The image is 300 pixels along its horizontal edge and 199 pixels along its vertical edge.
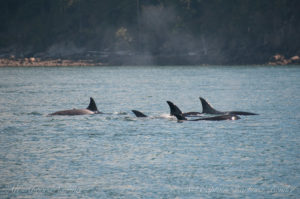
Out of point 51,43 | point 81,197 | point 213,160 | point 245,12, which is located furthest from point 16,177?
point 51,43

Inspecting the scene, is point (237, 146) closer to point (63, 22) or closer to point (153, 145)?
point (153, 145)

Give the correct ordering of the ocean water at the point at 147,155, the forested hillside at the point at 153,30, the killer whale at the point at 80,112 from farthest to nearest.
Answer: the forested hillside at the point at 153,30
the killer whale at the point at 80,112
the ocean water at the point at 147,155

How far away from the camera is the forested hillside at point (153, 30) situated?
109250 mm

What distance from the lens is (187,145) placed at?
21.8 metres

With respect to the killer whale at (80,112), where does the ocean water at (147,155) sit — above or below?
below

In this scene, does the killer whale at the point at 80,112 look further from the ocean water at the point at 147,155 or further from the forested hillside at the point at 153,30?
the forested hillside at the point at 153,30

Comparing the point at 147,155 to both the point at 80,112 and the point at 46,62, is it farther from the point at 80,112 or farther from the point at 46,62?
the point at 46,62

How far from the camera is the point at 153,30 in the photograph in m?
122

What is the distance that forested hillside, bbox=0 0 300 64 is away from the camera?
358 ft

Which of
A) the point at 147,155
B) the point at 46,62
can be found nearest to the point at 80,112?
the point at 147,155

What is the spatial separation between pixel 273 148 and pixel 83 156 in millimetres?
6647

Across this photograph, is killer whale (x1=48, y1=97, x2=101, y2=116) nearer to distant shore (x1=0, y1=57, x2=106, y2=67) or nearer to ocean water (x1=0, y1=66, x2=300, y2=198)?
ocean water (x1=0, y1=66, x2=300, y2=198)

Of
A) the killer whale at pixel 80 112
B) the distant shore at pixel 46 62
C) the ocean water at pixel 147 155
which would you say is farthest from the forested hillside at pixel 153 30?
the ocean water at pixel 147 155

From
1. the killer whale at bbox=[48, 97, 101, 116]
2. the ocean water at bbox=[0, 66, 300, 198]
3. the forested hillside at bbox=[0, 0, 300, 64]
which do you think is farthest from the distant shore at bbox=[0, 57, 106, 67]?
the killer whale at bbox=[48, 97, 101, 116]
